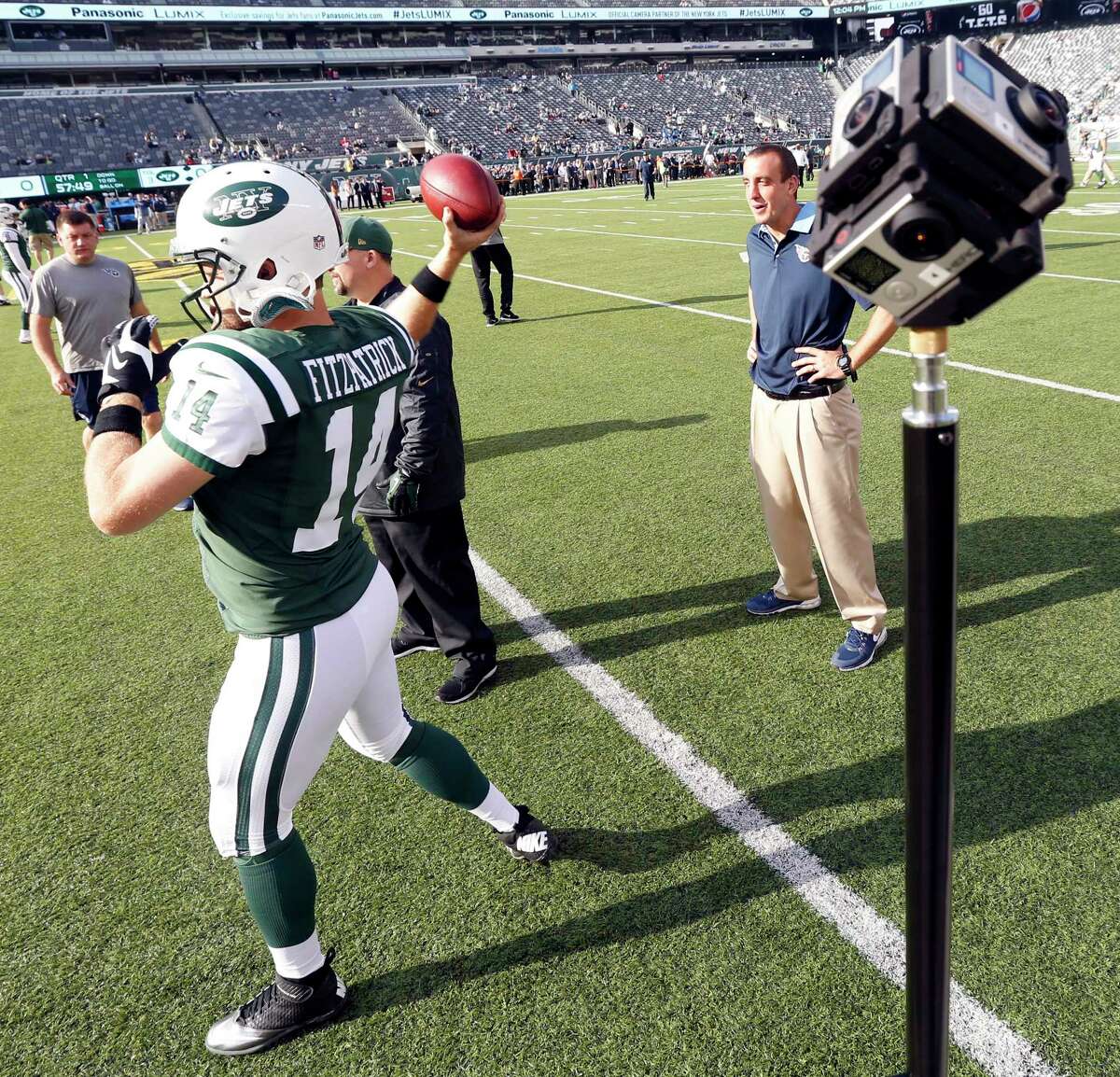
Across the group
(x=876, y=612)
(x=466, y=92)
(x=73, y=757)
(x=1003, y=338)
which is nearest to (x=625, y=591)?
(x=876, y=612)

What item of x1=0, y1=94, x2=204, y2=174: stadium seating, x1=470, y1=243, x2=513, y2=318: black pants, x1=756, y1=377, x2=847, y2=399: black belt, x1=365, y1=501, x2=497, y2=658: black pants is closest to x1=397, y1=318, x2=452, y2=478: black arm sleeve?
x1=365, y1=501, x2=497, y2=658: black pants

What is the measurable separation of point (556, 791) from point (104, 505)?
6.41ft

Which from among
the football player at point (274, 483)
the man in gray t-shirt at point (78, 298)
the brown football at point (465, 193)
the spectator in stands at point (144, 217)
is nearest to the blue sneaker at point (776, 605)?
the football player at point (274, 483)

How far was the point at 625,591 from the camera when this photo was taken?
15.3 feet

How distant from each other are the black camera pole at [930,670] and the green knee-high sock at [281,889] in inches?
58.7

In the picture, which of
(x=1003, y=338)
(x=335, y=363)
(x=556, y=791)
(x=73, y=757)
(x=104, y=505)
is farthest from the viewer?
(x=1003, y=338)

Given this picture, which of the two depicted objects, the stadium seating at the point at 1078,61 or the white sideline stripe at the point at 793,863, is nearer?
the white sideline stripe at the point at 793,863

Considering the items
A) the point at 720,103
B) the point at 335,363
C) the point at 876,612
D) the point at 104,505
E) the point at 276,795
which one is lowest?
the point at 876,612

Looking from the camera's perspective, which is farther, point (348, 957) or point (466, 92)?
point (466, 92)

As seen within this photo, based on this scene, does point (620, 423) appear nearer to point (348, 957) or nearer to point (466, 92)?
point (348, 957)

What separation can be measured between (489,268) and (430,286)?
9.66m

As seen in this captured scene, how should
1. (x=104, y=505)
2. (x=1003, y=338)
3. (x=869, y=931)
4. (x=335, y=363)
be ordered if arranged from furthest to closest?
(x=1003, y=338) < (x=869, y=931) < (x=335, y=363) < (x=104, y=505)

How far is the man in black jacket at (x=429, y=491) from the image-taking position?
12.1ft

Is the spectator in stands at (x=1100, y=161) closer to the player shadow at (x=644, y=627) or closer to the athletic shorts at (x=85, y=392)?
the player shadow at (x=644, y=627)
